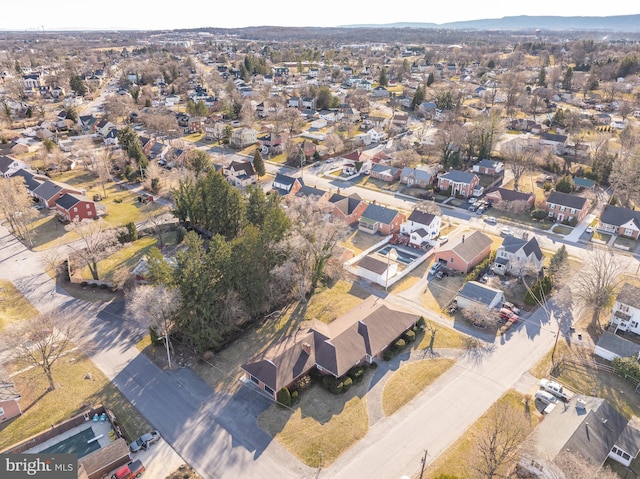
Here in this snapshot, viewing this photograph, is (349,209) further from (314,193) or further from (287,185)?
(287,185)

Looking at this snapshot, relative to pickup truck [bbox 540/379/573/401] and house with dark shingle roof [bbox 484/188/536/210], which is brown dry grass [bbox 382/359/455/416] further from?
house with dark shingle roof [bbox 484/188/536/210]

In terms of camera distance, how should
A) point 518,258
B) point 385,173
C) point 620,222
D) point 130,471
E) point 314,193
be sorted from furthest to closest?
1. point 385,173
2. point 314,193
3. point 620,222
4. point 518,258
5. point 130,471

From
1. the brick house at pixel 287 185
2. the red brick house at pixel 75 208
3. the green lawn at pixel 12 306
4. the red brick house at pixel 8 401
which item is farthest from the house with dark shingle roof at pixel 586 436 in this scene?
the red brick house at pixel 75 208

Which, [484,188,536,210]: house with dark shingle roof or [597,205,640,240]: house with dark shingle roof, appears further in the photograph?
[484,188,536,210]: house with dark shingle roof

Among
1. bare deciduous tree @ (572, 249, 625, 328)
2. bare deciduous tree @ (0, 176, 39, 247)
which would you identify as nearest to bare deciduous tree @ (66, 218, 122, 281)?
bare deciduous tree @ (0, 176, 39, 247)

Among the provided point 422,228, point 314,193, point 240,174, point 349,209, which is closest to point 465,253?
point 422,228

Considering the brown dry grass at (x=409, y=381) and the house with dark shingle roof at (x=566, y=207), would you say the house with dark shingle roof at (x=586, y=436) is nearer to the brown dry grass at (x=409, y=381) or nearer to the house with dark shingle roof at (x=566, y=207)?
the brown dry grass at (x=409, y=381)
